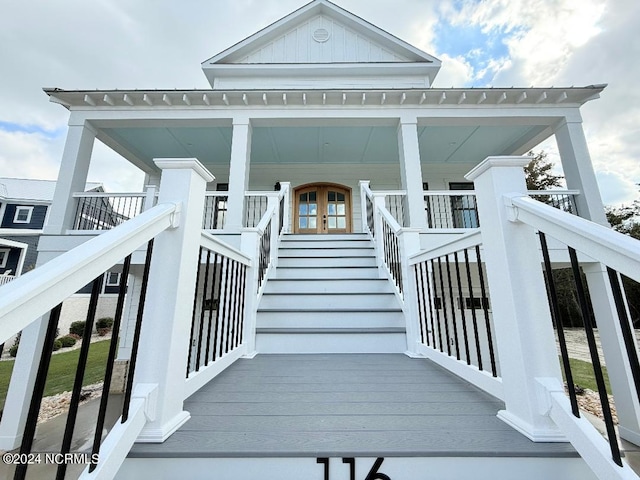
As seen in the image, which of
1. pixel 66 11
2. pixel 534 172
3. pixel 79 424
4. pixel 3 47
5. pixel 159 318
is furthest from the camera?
pixel 534 172

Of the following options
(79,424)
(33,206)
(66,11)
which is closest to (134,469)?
(79,424)

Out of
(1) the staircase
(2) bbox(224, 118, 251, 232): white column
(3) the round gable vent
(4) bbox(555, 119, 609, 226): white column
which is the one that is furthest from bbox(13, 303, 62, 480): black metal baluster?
(3) the round gable vent

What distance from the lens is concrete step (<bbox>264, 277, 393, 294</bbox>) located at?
129 inches

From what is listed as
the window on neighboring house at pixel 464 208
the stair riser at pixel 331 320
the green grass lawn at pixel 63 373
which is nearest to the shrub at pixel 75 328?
the green grass lawn at pixel 63 373

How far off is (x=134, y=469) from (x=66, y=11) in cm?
930

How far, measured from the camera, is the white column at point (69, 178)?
430 cm

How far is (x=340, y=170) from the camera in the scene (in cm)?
734

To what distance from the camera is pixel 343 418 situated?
4.15ft

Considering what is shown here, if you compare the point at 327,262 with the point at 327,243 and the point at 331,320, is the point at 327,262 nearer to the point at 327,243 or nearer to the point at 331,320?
the point at 327,243

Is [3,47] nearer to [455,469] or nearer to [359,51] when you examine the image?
[359,51]

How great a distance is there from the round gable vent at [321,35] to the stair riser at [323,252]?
559 centimetres

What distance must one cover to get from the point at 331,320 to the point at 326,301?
12.5 inches

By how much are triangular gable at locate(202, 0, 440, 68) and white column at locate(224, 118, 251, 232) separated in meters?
2.78

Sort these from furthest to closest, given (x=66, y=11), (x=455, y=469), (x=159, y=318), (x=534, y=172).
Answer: (x=534, y=172), (x=66, y=11), (x=159, y=318), (x=455, y=469)
